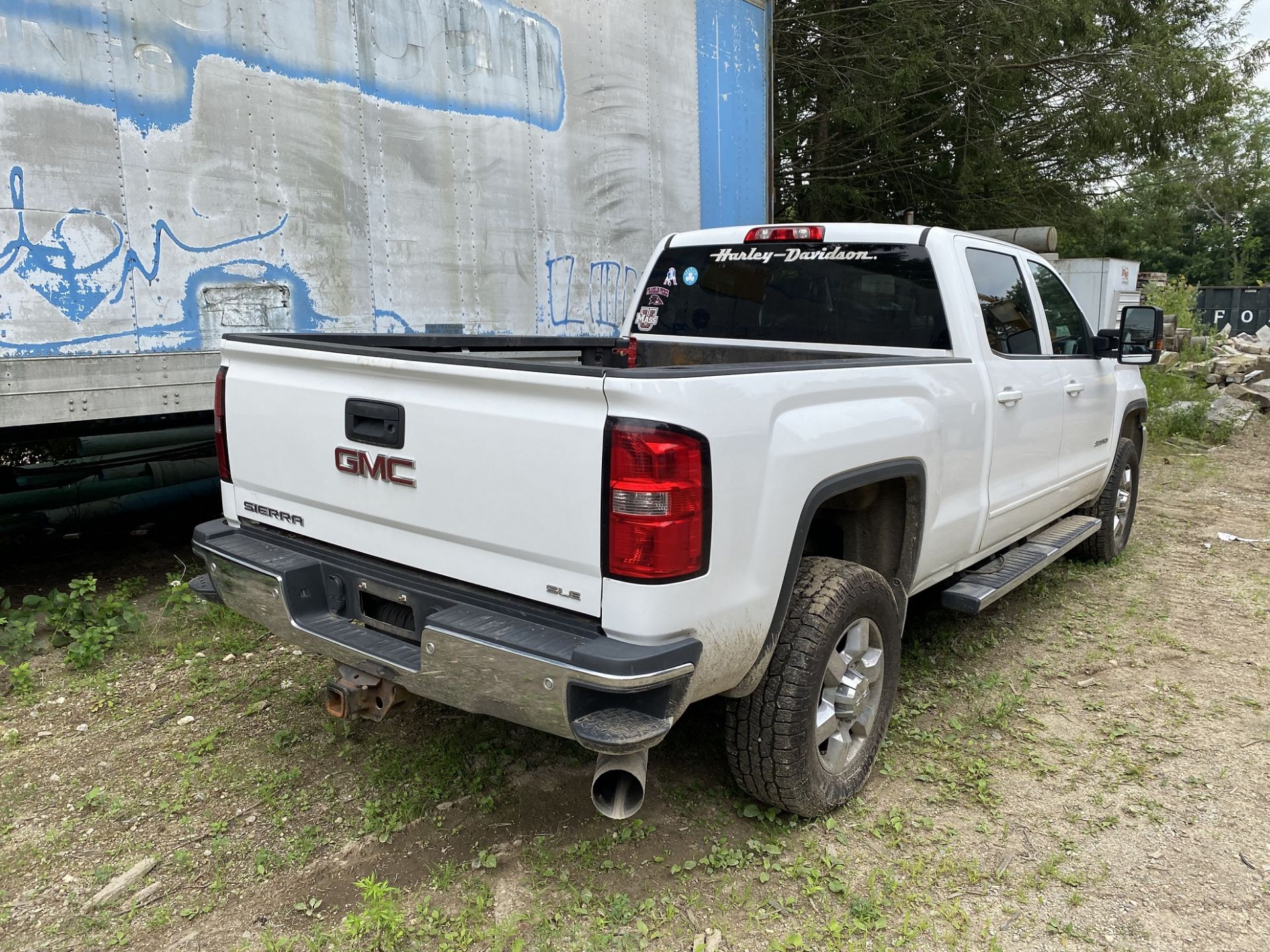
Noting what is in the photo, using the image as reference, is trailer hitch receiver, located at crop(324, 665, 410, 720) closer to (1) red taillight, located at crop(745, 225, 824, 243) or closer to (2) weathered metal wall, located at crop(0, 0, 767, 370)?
(2) weathered metal wall, located at crop(0, 0, 767, 370)

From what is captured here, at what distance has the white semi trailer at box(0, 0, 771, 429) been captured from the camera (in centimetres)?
383

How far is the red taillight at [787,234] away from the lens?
398cm

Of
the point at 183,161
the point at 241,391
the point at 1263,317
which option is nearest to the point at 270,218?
the point at 183,161

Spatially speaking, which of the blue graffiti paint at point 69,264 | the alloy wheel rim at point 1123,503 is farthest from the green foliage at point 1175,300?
the blue graffiti paint at point 69,264

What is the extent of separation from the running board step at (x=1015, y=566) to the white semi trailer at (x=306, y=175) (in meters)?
3.13

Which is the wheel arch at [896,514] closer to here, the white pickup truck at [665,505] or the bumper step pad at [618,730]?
the white pickup truck at [665,505]

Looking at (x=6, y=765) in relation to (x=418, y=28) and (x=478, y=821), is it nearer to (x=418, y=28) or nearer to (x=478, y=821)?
(x=478, y=821)

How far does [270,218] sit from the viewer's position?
4.55 m

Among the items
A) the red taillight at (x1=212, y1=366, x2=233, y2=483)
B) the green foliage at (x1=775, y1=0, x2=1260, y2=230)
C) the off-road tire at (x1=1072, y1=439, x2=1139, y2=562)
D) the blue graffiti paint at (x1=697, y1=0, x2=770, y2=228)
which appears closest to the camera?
the red taillight at (x1=212, y1=366, x2=233, y2=483)

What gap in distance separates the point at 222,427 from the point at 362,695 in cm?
116

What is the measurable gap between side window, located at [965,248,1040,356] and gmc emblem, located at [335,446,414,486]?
8.14 feet

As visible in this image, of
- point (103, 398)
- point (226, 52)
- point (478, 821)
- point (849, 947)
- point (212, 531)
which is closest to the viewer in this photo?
point (849, 947)

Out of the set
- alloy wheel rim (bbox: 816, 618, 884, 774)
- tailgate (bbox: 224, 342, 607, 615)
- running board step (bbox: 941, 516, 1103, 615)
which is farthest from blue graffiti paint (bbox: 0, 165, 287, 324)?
running board step (bbox: 941, 516, 1103, 615)

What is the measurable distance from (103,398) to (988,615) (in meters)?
4.47
